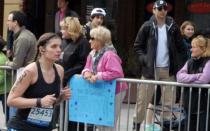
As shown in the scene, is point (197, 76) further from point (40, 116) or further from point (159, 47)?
point (40, 116)

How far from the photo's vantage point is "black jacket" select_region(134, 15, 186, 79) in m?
8.48

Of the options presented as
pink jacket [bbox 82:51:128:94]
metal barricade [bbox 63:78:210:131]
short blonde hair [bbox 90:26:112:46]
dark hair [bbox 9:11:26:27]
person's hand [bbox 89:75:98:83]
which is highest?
dark hair [bbox 9:11:26:27]

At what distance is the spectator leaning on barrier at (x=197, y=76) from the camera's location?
710cm

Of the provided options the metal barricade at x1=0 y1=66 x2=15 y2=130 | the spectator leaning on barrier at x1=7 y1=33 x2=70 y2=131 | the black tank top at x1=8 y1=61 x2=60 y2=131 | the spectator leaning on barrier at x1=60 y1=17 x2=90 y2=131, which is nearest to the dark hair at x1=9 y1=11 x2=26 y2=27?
the metal barricade at x1=0 y1=66 x2=15 y2=130

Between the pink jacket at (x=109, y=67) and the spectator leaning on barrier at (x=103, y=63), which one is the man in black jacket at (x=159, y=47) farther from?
the pink jacket at (x=109, y=67)

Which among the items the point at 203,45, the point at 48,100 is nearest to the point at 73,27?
the point at 203,45

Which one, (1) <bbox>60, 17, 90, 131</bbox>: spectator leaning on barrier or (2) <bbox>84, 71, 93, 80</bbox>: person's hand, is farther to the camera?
(1) <bbox>60, 17, 90, 131</bbox>: spectator leaning on barrier

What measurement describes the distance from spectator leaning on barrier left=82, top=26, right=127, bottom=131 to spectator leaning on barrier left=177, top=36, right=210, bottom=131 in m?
0.75

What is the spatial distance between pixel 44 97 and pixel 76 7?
9.54 metres

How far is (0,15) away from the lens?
1523cm

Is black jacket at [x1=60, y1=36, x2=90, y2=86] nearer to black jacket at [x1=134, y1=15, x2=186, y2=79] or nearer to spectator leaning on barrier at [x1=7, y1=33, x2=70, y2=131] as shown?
black jacket at [x1=134, y1=15, x2=186, y2=79]

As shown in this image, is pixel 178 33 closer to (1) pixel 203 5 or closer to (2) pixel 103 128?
(2) pixel 103 128

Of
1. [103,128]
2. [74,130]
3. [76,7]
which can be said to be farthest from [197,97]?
[76,7]

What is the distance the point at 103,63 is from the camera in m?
7.36
